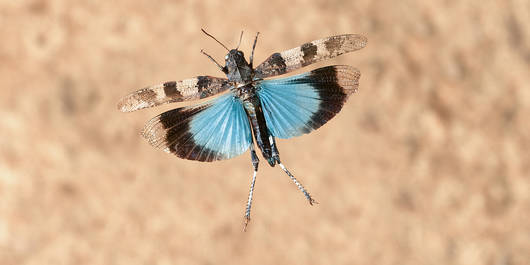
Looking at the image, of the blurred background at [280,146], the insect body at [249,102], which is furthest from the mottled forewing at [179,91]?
the blurred background at [280,146]

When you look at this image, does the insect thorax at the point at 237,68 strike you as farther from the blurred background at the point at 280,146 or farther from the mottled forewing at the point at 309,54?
the blurred background at the point at 280,146

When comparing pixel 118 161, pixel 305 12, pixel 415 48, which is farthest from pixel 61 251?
pixel 415 48

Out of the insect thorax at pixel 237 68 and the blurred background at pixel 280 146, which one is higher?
the blurred background at pixel 280 146

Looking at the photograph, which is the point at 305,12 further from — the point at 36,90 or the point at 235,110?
the point at 235,110

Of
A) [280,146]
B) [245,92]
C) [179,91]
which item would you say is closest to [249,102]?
[245,92]

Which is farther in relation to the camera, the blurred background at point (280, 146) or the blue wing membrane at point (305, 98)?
the blurred background at point (280, 146)

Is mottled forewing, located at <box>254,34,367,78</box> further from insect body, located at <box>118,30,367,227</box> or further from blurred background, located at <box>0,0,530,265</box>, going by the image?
blurred background, located at <box>0,0,530,265</box>

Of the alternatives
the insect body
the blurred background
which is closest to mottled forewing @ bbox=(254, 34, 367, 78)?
the insect body
